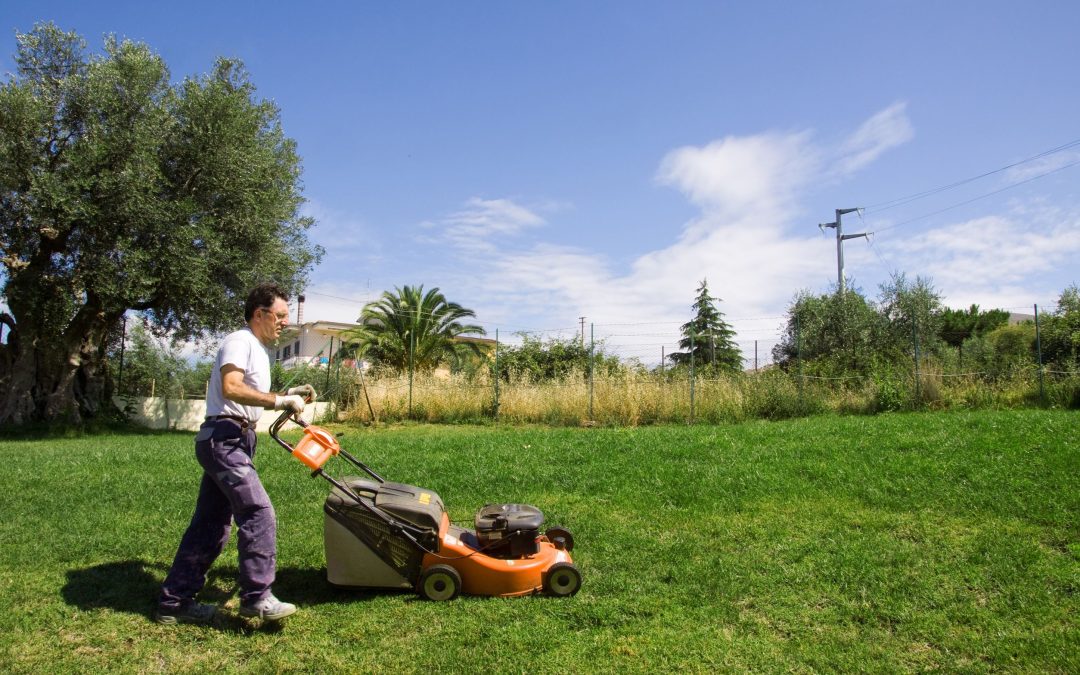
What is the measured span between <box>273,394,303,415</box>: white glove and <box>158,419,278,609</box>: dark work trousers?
306 millimetres

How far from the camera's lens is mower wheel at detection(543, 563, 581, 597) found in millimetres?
4625

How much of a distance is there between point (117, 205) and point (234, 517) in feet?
45.7

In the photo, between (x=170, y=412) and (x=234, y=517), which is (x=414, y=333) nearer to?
(x=170, y=412)

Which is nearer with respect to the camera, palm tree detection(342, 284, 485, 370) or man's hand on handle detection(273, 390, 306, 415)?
man's hand on handle detection(273, 390, 306, 415)

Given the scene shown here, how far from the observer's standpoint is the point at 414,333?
2930 centimetres

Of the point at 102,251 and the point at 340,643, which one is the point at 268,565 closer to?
the point at 340,643

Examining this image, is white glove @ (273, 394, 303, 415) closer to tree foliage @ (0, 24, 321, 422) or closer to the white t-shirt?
the white t-shirt

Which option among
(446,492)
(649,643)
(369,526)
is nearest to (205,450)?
(369,526)

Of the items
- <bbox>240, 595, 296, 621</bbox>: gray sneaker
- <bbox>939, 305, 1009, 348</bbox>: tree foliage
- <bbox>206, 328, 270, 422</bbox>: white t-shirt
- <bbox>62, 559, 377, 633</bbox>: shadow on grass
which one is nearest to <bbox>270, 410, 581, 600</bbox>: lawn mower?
<bbox>62, 559, 377, 633</bbox>: shadow on grass

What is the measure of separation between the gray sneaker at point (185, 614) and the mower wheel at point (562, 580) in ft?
6.60

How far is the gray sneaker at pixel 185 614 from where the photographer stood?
4.20 meters

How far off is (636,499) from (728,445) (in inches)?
106

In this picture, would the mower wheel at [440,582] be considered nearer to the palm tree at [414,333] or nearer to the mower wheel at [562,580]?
the mower wheel at [562,580]

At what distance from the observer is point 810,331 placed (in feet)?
73.4
